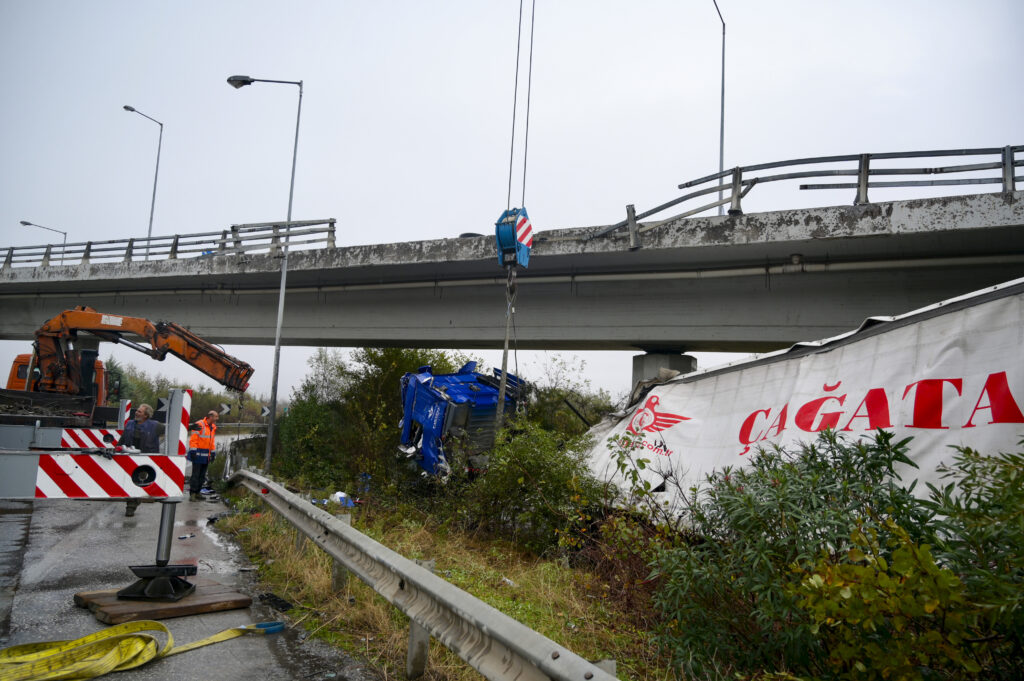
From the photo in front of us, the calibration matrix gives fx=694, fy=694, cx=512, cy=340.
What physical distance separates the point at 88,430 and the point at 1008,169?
1425 cm

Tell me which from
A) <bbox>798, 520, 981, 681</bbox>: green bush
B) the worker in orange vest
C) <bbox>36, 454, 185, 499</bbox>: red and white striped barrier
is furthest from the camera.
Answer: the worker in orange vest

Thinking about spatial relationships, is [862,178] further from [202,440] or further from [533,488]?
[202,440]

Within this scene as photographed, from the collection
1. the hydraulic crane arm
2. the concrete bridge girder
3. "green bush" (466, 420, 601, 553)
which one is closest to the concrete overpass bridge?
the concrete bridge girder

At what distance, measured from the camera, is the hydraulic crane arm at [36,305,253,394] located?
14695mm

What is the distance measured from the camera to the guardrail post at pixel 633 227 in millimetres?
12961

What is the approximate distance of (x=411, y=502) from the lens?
9.67 m

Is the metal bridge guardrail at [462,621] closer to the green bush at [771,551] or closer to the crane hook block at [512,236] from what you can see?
the green bush at [771,551]

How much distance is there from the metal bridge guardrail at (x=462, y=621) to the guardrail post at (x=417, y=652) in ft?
0.29

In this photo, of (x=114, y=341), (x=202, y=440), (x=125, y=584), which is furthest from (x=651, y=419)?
(x=114, y=341)

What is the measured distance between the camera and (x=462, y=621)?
370 cm

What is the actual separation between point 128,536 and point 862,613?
955cm

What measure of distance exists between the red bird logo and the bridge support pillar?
20.4 feet

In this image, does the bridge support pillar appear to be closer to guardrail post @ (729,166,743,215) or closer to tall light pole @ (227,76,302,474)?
guardrail post @ (729,166,743,215)

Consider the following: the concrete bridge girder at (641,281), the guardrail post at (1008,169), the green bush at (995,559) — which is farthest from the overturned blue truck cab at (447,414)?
the guardrail post at (1008,169)
